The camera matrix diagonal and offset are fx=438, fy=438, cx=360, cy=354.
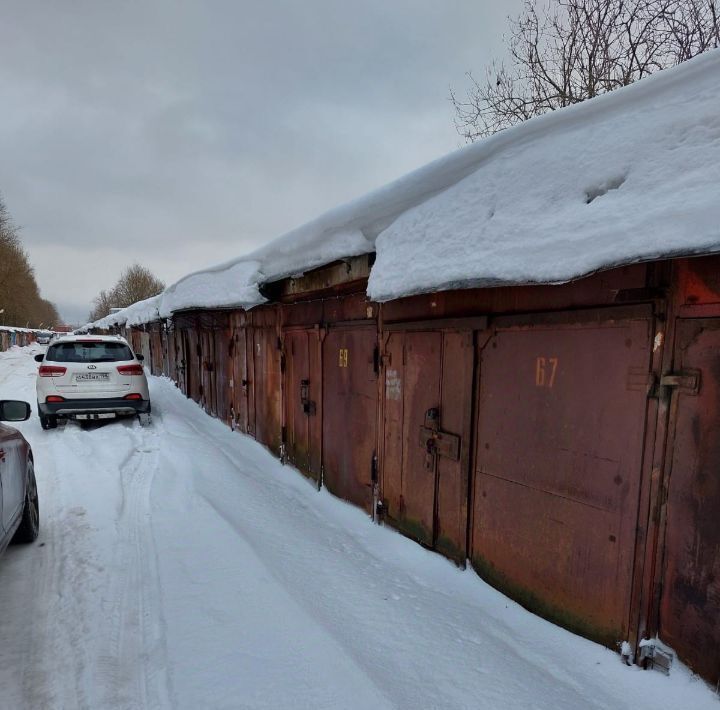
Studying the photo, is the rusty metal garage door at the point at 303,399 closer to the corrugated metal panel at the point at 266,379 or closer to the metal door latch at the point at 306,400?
the metal door latch at the point at 306,400

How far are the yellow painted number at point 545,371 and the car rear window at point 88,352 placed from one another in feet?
24.1

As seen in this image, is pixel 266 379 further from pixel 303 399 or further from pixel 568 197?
pixel 568 197

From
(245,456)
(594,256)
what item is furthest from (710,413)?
(245,456)

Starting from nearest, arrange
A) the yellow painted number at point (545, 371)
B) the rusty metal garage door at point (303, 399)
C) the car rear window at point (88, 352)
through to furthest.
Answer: the yellow painted number at point (545, 371), the rusty metal garage door at point (303, 399), the car rear window at point (88, 352)

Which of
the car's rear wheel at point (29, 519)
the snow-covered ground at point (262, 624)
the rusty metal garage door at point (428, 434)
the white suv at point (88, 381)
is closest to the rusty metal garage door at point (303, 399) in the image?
the snow-covered ground at point (262, 624)

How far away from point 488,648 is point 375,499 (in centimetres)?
189

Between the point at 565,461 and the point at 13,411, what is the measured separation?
12.9ft

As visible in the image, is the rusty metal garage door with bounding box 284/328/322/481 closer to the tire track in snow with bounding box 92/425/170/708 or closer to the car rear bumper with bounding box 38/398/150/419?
the tire track in snow with bounding box 92/425/170/708

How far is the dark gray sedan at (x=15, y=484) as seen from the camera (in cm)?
284

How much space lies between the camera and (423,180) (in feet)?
9.93

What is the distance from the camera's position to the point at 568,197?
7.00 feet

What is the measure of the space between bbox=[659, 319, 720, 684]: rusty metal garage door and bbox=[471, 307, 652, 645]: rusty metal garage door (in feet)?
0.53

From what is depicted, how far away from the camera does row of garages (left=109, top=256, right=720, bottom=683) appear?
2059 mm

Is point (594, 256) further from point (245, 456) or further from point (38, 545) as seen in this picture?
point (245, 456)
